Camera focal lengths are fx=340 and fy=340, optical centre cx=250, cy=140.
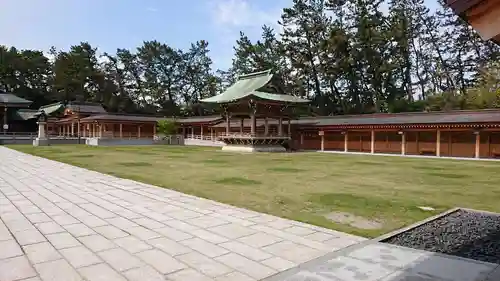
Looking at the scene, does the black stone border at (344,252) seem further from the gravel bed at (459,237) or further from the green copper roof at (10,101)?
the green copper roof at (10,101)

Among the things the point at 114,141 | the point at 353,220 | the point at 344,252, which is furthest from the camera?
the point at 114,141

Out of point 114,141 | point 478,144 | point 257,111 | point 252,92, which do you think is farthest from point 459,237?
point 114,141

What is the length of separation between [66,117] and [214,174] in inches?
1693

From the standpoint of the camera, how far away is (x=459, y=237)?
4.82 metres

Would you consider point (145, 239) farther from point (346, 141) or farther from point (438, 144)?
point (346, 141)

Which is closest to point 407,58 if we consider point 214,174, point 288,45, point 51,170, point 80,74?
point 288,45

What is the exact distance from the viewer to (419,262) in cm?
375

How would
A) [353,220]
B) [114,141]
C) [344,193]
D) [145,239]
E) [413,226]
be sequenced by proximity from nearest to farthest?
[145,239] < [413,226] < [353,220] < [344,193] < [114,141]

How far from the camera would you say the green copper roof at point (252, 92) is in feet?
90.3

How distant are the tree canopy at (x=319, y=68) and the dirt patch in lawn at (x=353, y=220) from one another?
27.5m

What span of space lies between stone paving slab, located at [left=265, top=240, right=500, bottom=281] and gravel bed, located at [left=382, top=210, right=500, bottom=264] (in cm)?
33

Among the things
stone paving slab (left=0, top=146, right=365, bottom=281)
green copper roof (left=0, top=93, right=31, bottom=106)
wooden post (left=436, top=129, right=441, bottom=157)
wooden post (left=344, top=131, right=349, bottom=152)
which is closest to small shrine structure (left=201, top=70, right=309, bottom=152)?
wooden post (left=344, top=131, right=349, bottom=152)

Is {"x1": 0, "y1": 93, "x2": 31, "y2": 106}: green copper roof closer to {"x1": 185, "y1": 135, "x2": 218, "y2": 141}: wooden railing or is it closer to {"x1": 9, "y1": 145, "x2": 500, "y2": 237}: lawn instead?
{"x1": 185, "y1": 135, "x2": 218, "y2": 141}: wooden railing

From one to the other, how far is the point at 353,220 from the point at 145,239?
3.34 m
